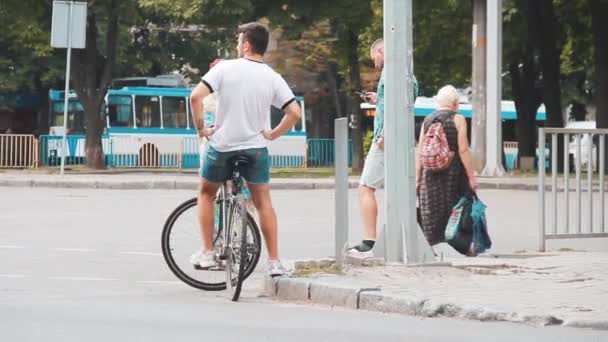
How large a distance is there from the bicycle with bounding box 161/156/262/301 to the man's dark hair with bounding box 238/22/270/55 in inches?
31.7

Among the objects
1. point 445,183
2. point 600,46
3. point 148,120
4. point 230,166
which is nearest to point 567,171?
point 445,183

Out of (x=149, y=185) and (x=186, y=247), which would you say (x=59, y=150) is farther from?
(x=186, y=247)

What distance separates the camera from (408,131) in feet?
37.3

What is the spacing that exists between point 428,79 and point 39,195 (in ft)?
112

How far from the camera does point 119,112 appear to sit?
171 feet

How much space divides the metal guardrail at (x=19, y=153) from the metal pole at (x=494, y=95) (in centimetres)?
1242

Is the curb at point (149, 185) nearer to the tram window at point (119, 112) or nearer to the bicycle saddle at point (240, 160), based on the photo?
the bicycle saddle at point (240, 160)

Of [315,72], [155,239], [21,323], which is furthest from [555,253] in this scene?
[315,72]

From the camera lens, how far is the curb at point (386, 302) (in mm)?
8938

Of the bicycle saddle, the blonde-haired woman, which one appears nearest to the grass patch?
the bicycle saddle

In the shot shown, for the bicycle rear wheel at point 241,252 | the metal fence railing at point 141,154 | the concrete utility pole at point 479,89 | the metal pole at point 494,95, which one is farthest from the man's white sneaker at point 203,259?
the metal fence railing at point 141,154

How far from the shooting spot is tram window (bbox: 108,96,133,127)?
51.8 m

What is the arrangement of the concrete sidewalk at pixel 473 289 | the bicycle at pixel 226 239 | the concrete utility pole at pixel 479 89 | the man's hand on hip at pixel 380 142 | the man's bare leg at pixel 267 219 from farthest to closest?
1. the concrete utility pole at pixel 479 89
2. the man's hand on hip at pixel 380 142
3. the man's bare leg at pixel 267 219
4. the bicycle at pixel 226 239
5. the concrete sidewalk at pixel 473 289

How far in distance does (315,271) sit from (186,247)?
0.98m
